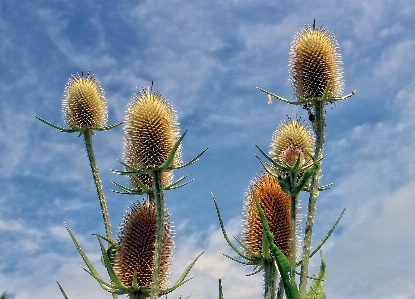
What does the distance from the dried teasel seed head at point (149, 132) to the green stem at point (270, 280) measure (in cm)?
202

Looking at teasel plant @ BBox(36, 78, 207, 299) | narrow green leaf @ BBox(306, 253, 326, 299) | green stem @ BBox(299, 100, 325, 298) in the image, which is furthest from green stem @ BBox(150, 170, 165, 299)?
narrow green leaf @ BBox(306, 253, 326, 299)

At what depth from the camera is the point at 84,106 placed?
34.6 ft

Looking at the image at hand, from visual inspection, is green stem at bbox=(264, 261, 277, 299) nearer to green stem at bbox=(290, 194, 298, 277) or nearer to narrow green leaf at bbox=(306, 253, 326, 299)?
green stem at bbox=(290, 194, 298, 277)

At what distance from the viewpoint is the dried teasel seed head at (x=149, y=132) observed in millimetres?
7352

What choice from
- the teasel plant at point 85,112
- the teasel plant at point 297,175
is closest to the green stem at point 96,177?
the teasel plant at point 85,112

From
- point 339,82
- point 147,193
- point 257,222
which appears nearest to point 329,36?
point 339,82

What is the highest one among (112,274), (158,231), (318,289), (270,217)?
(270,217)

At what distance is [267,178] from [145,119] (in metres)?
2.22

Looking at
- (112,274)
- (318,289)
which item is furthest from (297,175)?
(112,274)

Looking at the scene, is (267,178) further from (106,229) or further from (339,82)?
(106,229)

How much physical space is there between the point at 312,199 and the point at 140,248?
2674mm

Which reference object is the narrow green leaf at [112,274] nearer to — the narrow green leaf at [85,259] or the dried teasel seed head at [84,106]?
the narrow green leaf at [85,259]

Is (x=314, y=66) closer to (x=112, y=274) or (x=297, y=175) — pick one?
(x=297, y=175)

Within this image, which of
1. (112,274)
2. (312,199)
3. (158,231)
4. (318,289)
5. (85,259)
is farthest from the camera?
(318,289)
